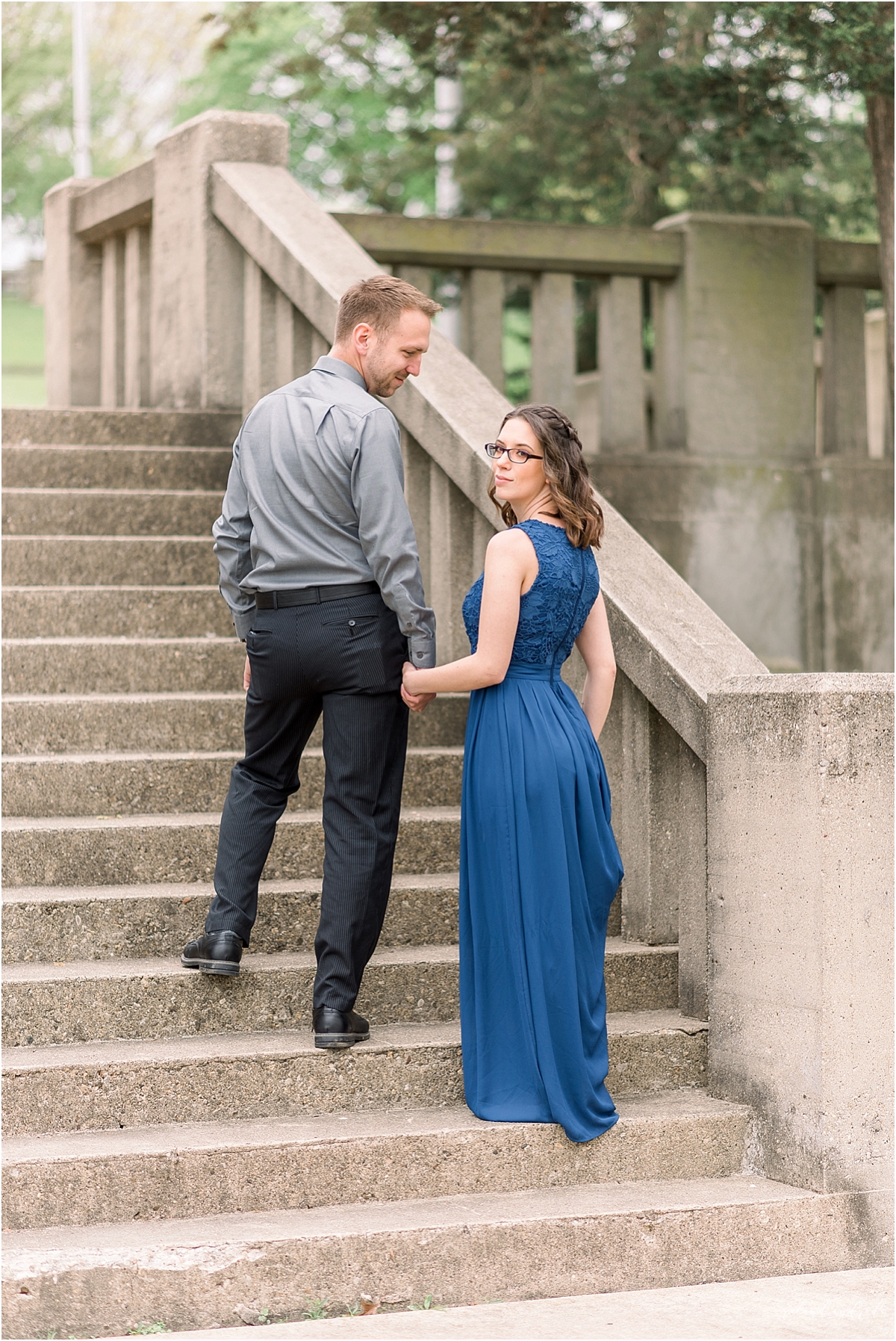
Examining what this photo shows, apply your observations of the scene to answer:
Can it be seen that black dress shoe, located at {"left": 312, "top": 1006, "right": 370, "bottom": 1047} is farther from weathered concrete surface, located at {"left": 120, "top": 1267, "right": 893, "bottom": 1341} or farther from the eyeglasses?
the eyeglasses

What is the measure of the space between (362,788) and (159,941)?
2.68ft

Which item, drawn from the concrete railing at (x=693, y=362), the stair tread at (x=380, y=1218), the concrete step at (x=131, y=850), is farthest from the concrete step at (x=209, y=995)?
the concrete railing at (x=693, y=362)

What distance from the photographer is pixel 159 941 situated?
171 inches

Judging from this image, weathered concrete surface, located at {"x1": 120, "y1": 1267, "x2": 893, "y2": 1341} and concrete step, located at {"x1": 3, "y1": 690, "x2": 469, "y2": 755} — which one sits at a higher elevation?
concrete step, located at {"x1": 3, "y1": 690, "x2": 469, "y2": 755}

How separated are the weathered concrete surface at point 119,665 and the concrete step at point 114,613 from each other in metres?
0.07

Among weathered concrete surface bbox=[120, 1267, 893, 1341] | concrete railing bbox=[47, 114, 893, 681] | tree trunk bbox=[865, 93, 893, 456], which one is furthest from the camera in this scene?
concrete railing bbox=[47, 114, 893, 681]

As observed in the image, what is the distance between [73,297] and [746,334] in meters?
3.52

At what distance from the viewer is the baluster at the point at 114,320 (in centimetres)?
801

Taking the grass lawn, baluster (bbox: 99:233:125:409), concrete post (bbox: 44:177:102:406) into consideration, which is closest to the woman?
baluster (bbox: 99:233:125:409)

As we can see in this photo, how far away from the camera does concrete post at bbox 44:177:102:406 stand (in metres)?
8.23

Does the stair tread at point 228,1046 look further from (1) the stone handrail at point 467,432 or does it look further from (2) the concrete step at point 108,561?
(2) the concrete step at point 108,561

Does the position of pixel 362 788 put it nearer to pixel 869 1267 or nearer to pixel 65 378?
pixel 869 1267

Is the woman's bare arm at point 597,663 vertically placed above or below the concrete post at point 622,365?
below

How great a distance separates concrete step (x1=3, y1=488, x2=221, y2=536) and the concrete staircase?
98cm
